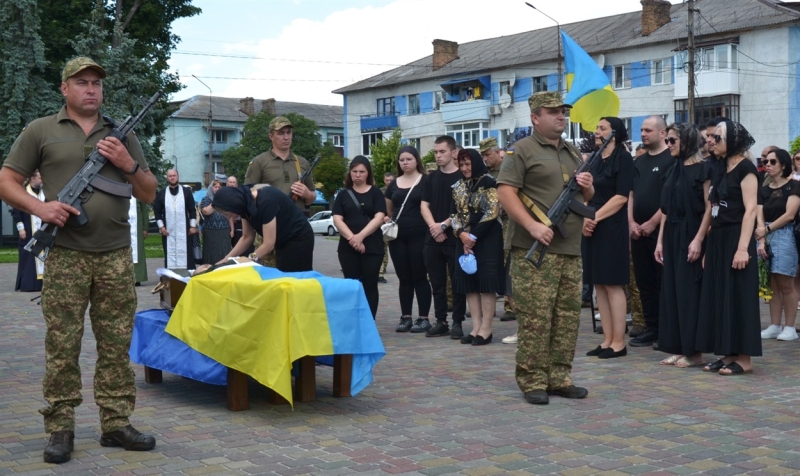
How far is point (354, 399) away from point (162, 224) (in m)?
11.5

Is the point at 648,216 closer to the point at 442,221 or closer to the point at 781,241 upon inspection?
the point at 781,241

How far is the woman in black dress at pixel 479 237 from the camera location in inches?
396

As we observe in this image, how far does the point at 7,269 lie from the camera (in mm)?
23391

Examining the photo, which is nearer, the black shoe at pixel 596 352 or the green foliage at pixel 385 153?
the black shoe at pixel 596 352

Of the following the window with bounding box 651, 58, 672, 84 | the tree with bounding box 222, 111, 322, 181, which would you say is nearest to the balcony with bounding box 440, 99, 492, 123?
the window with bounding box 651, 58, 672, 84

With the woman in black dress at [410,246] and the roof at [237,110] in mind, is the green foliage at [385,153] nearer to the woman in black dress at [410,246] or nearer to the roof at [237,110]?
the roof at [237,110]

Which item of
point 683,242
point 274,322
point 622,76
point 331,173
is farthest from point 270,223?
point 331,173

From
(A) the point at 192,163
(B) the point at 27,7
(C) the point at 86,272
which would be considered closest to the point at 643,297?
(C) the point at 86,272

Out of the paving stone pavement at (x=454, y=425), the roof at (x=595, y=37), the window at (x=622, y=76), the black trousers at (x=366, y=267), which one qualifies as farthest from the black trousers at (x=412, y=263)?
the window at (x=622, y=76)

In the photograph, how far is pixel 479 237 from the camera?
10.2m

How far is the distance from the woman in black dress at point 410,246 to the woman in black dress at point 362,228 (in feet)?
1.34

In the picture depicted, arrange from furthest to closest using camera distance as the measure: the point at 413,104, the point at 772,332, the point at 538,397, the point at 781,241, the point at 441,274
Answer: the point at 413,104, the point at 441,274, the point at 781,241, the point at 772,332, the point at 538,397

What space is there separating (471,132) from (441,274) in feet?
197

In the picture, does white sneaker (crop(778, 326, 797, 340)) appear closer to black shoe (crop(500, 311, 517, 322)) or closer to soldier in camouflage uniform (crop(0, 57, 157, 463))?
black shoe (crop(500, 311, 517, 322))
